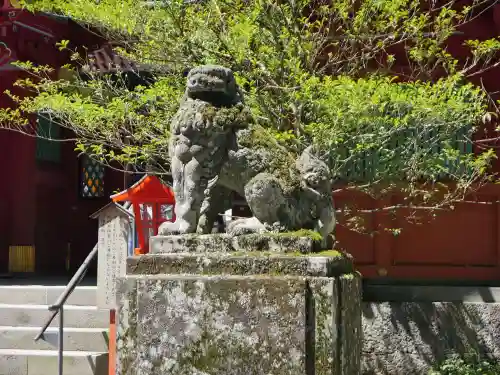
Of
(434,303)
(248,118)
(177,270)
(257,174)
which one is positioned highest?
(248,118)

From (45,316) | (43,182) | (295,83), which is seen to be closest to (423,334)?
(295,83)

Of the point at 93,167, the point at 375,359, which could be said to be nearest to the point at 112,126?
the point at 375,359

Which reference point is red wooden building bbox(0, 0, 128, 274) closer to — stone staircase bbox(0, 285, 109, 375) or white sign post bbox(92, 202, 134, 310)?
stone staircase bbox(0, 285, 109, 375)

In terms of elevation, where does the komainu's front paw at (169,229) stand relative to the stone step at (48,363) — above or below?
above

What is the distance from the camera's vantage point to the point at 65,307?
1017cm

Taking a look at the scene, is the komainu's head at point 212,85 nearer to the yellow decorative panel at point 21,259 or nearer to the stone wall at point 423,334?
the stone wall at point 423,334

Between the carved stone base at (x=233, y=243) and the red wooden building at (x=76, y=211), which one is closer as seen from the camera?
the carved stone base at (x=233, y=243)

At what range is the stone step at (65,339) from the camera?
31.0 feet

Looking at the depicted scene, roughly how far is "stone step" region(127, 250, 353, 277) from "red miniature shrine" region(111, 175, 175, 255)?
473 centimetres

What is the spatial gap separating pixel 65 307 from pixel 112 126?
11.4ft

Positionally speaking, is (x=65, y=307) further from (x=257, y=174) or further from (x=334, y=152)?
(x=257, y=174)

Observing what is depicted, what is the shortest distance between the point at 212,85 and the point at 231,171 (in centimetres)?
57

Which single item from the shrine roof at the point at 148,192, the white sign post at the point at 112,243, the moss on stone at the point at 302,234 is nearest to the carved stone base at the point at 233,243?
the moss on stone at the point at 302,234

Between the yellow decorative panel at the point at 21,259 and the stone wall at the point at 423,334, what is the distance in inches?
322
